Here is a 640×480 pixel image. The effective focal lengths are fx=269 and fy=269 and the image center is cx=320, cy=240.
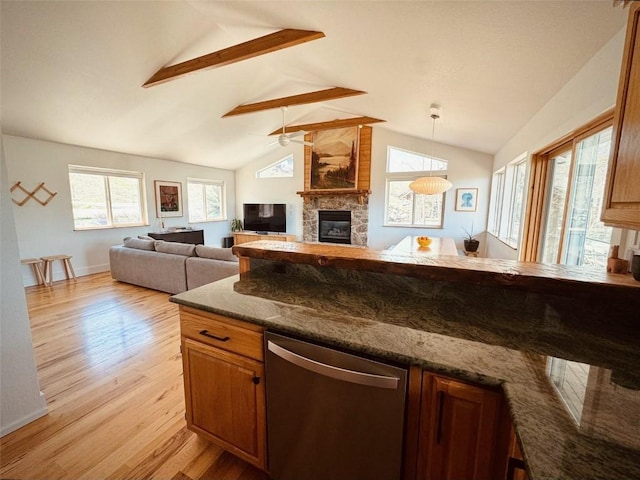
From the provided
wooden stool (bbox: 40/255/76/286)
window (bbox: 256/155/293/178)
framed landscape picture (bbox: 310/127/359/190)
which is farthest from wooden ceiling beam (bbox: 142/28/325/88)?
window (bbox: 256/155/293/178)

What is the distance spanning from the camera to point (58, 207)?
465 centimetres

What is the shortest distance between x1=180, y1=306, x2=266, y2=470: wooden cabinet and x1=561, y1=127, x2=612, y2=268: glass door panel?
2.31 metres

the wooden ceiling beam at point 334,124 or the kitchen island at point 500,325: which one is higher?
the wooden ceiling beam at point 334,124

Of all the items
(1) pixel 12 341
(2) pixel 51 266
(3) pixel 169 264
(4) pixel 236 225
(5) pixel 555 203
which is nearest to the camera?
(1) pixel 12 341

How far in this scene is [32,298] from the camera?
373cm

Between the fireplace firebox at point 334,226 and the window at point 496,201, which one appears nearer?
the window at point 496,201

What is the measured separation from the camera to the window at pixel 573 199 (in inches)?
74.6

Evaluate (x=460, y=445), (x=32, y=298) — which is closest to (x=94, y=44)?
(x=32, y=298)

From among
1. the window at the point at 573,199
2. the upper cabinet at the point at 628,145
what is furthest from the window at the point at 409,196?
the upper cabinet at the point at 628,145

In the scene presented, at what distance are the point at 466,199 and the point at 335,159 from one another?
3258 mm

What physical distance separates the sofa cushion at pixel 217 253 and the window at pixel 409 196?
431cm

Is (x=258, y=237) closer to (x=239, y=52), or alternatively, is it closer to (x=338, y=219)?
(x=338, y=219)

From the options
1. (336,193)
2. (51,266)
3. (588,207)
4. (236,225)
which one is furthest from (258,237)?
(588,207)

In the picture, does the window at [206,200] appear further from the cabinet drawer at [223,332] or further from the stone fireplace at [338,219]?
the cabinet drawer at [223,332]
